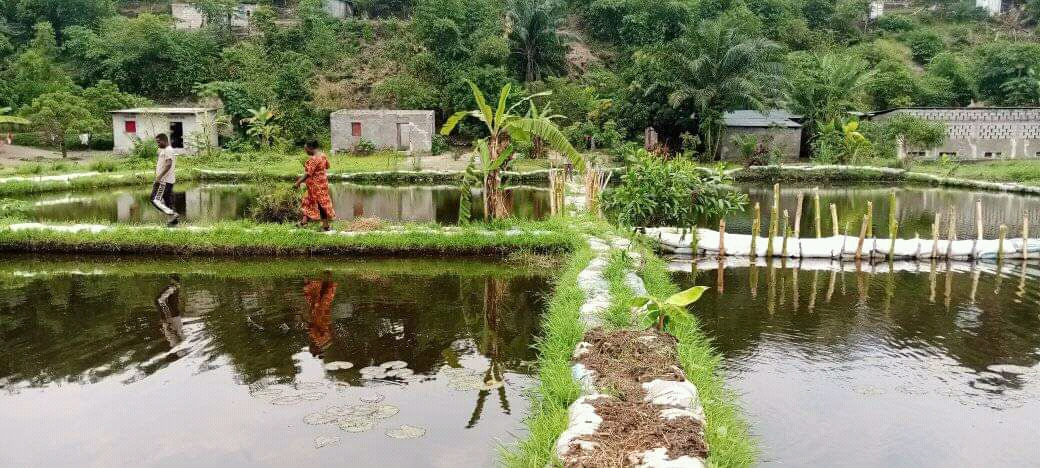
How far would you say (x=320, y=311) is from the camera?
368 inches

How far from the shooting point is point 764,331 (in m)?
8.95

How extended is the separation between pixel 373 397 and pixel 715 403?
2786 millimetres

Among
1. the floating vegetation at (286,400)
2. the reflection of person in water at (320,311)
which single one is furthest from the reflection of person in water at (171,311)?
the floating vegetation at (286,400)

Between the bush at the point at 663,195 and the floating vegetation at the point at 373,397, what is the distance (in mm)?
6129

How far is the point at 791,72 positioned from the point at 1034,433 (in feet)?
87.6

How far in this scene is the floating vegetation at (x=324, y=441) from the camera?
5.85 m

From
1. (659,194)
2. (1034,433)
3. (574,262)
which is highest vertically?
(659,194)

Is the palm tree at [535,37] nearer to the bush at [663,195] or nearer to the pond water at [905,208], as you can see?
the pond water at [905,208]

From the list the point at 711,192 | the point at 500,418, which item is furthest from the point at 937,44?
the point at 500,418

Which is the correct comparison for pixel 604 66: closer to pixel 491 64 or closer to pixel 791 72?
pixel 491 64

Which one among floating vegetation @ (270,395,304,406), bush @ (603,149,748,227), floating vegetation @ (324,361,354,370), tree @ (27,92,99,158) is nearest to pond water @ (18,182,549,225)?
bush @ (603,149,748,227)

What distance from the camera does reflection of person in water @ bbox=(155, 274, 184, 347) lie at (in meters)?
8.44

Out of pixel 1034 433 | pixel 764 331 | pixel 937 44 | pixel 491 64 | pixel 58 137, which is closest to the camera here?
pixel 1034 433

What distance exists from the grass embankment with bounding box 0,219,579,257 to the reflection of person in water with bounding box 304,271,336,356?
4.14 ft
